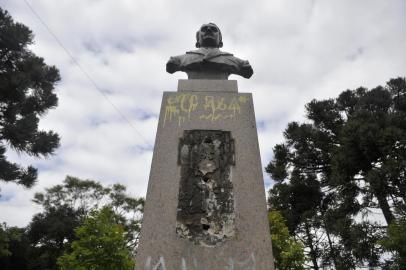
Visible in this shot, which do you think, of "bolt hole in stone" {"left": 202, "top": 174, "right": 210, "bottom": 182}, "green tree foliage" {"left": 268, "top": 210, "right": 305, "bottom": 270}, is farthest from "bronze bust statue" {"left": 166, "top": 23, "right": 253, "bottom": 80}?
"green tree foliage" {"left": 268, "top": 210, "right": 305, "bottom": 270}

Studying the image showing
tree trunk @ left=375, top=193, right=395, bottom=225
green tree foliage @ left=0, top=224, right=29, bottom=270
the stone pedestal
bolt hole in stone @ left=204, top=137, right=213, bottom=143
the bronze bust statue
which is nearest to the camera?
the stone pedestal

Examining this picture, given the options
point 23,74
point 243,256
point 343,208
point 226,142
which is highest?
point 23,74

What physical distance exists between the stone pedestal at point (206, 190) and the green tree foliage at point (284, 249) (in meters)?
9.76

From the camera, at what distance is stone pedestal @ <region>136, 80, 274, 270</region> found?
319 cm

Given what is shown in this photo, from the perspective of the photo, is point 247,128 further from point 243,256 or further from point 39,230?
point 39,230

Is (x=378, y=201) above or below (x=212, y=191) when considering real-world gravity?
above

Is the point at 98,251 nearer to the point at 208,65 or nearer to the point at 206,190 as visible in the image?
the point at 208,65

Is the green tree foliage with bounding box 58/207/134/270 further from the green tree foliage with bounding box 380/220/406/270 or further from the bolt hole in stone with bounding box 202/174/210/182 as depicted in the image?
the bolt hole in stone with bounding box 202/174/210/182

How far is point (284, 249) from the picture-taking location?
508 inches

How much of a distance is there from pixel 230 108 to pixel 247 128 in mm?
368

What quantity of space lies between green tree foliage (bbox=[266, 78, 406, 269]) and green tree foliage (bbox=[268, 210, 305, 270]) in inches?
67.4

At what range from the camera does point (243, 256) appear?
3.17 metres

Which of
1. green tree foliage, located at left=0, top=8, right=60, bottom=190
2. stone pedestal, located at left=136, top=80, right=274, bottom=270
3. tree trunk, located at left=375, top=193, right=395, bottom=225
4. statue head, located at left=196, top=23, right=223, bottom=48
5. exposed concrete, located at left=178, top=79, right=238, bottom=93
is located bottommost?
stone pedestal, located at left=136, top=80, right=274, bottom=270

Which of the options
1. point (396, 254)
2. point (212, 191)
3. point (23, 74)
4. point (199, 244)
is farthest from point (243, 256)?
point (23, 74)
